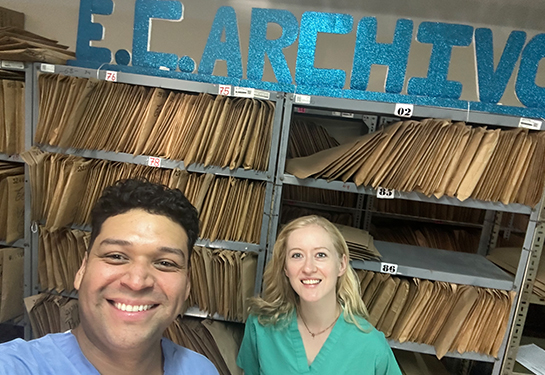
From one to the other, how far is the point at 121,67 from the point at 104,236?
1326 mm

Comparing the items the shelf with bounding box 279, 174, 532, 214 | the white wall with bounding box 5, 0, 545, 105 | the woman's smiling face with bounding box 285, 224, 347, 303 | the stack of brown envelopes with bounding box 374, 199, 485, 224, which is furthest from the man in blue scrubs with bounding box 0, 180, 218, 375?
the white wall with bounding box 5, 0, 545, 105

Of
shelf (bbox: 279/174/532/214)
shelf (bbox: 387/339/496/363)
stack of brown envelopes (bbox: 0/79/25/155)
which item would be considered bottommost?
shelf (bbox: 387/339/496/363)

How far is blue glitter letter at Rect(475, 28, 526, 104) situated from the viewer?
1.72m

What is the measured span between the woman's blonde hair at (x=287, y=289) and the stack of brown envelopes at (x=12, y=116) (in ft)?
5.24

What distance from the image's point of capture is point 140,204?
0.92 meters

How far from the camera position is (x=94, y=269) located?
0.82 metres

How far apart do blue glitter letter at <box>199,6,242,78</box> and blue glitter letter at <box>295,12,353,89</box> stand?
15.3 inches

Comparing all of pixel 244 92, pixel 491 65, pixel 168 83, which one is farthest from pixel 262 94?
pixel 491 65

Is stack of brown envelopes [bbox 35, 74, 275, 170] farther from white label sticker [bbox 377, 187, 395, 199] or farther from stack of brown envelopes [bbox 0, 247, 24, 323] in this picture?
stack of brown envelopes [bbox 0, 247, 24, 323]

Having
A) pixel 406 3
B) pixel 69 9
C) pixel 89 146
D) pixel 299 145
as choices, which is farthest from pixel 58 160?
pixel 406 3

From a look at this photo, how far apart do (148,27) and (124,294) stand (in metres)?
1.69

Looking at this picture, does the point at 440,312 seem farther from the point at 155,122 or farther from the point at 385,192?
the point at 155,122

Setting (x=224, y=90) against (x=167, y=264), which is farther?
(x=224, y=90)

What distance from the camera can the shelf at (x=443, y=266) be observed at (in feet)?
5.27
